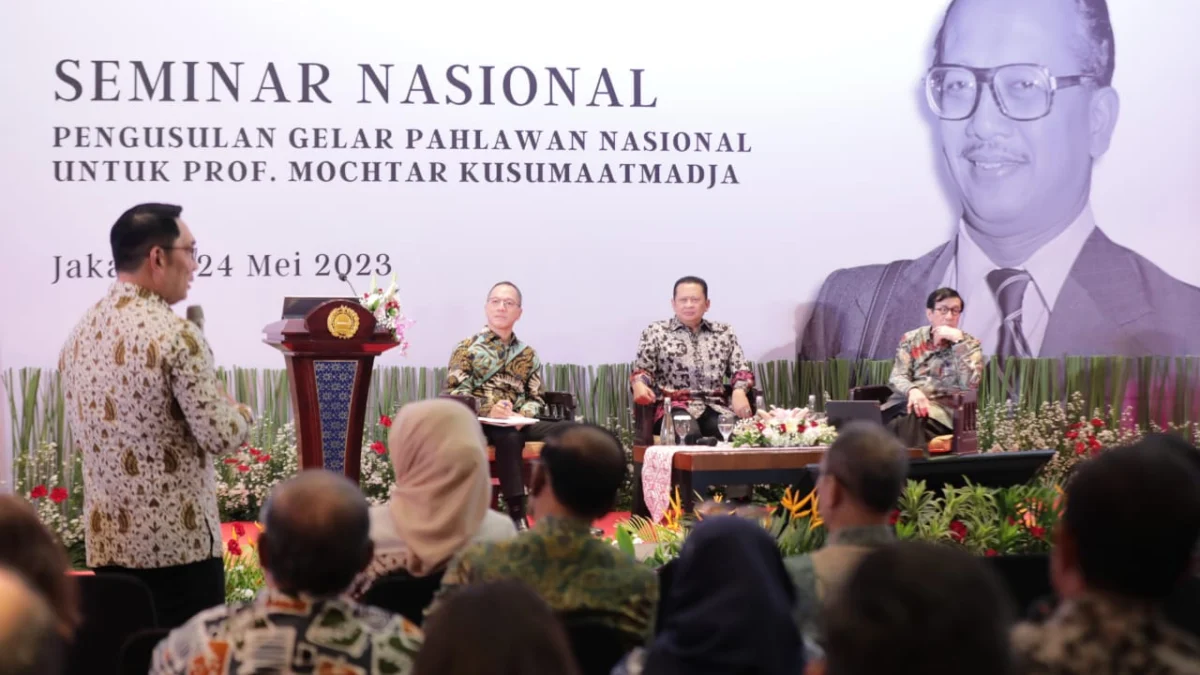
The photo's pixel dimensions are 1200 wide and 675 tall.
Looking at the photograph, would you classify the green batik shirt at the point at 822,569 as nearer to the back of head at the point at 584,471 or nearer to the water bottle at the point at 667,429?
the back of head at the point at 584,471

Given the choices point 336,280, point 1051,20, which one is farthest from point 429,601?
point 1051,20

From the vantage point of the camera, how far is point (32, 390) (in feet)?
22.6

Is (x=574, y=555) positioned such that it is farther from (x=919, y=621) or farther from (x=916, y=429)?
(x=916, y=429)

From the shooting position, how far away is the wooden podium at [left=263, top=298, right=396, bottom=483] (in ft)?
15.5

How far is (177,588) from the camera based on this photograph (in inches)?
117

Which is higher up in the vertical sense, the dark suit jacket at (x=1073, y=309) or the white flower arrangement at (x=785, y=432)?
the dark suit jacket at (x=1073, y=309)

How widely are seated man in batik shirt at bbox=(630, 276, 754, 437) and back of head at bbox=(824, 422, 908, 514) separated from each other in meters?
4.44

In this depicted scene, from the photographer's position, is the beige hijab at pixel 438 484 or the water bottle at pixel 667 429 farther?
the water bottle at pixel 667 429

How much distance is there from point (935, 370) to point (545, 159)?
2438mm

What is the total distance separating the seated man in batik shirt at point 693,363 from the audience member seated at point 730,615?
481cm

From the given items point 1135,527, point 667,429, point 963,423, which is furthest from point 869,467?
point 963,423

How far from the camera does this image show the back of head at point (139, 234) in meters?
2.98

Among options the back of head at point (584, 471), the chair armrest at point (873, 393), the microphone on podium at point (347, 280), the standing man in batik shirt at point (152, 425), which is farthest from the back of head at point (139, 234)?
the chair armrest at point (873, 393)

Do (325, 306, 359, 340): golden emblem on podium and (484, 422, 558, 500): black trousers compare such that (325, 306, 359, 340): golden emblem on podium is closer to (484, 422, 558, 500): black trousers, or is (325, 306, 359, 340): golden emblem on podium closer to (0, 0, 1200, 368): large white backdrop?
(484, 422, 558, 500): black trousers
